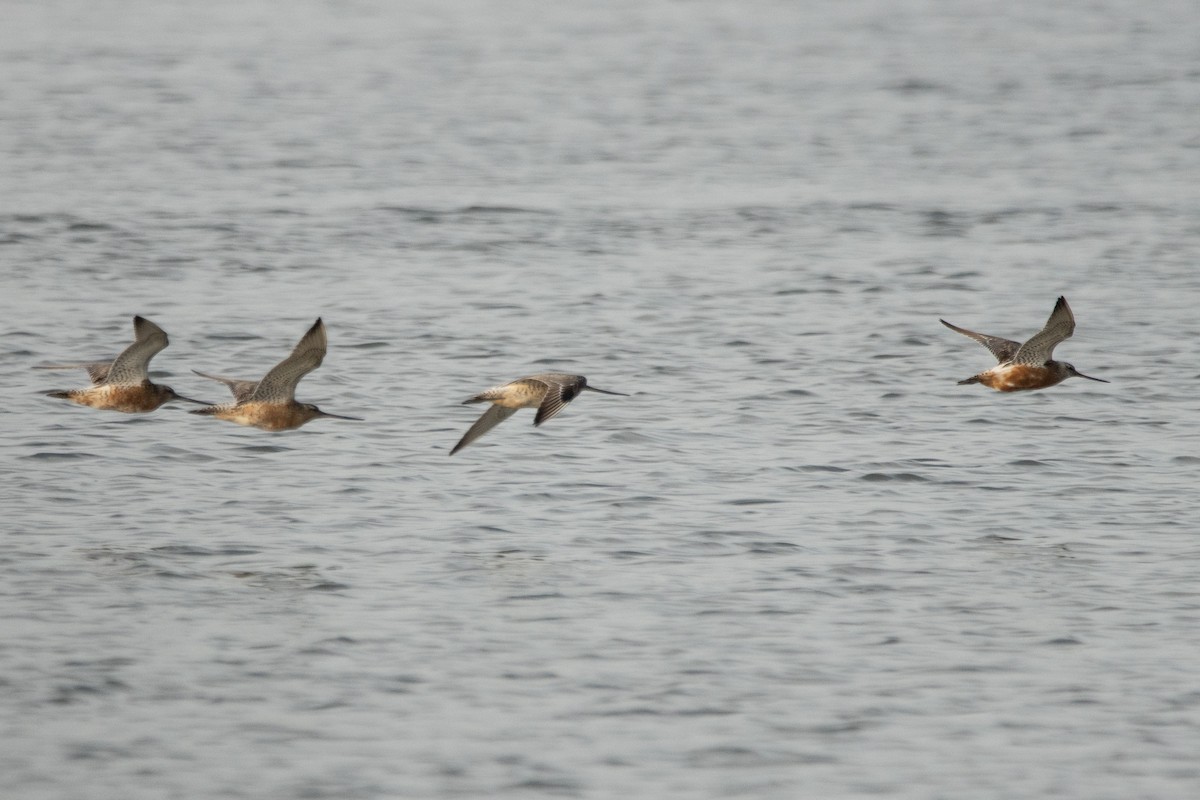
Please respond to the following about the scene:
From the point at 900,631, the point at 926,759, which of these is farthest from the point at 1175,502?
the point at 926,759

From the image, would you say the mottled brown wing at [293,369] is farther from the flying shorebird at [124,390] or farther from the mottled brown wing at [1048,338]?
the mottled brown wing at [1048,338]

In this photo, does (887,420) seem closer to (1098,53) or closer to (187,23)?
(1098,53)

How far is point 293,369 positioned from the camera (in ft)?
46.0

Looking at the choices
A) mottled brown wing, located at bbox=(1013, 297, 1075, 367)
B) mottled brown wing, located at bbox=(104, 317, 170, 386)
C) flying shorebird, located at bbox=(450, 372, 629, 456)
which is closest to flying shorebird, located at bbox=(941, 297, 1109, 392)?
mottled brown wing, located at bbox=(1013, 297, 1075, 367)

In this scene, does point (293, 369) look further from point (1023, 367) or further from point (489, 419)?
point (1023, 367)

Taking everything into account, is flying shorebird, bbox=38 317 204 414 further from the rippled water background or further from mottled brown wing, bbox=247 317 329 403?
the rippled water background

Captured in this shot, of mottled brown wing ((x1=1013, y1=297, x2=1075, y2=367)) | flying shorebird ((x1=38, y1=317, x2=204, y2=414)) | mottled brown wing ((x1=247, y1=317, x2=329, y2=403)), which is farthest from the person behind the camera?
flying shorebird ((x1=38, y1=317, x2=204, y2=414))

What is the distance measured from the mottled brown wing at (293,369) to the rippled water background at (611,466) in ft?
3.44

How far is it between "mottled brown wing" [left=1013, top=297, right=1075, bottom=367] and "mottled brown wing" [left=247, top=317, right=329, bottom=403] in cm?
525

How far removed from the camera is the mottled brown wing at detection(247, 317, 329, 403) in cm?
1306

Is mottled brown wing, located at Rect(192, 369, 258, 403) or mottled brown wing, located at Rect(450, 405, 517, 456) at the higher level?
mottled brown wing, located at Rect(192, 369, 258, 403)

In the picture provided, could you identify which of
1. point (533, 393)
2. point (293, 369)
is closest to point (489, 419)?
point (533, 393)

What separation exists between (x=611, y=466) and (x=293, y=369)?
333 centimetres

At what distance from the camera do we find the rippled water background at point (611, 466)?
11.3m
